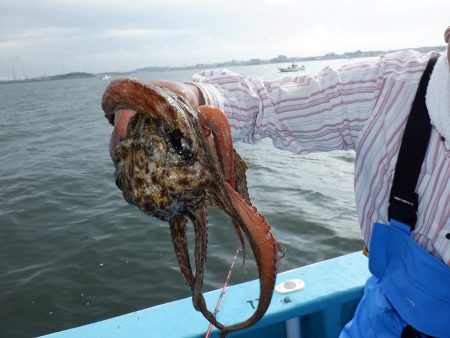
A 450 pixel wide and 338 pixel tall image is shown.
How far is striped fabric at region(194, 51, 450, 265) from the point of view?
7.04 ft

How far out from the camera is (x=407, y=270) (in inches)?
91.7

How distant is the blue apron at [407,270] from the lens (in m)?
2.17

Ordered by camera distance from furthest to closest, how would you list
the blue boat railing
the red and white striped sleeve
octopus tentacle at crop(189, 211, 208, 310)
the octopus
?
the blue boat railing, the red and white striped sleeve, octopus tentacle at crop(189, 211, 208, 310), the octopus

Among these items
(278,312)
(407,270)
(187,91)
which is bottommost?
(278,312)

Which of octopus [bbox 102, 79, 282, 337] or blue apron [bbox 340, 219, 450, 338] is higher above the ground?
octopus [bbox 102, 79, 282, 337]

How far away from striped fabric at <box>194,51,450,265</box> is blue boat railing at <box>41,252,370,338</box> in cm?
152

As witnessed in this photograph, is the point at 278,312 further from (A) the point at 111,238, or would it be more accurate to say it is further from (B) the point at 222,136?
(A) the point at 111,238

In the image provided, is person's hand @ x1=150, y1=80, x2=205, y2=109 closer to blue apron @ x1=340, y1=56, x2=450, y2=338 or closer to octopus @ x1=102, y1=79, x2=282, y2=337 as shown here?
octopus @ x1=102, y1=79, x2=282, y2=337

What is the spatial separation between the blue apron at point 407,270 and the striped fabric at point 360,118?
0.19 feet

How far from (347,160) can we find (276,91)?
42.2 ft

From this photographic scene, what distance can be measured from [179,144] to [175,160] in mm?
65

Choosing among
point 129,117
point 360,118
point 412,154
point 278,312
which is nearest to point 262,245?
point 129,117

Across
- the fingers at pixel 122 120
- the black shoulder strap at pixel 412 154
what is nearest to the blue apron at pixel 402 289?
the black shoulder strap at pixel 412 154

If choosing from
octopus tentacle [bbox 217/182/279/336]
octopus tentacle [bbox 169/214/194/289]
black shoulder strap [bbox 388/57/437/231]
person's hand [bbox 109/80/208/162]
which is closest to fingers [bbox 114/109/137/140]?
person's hand [bbox 109/80/208/162]
